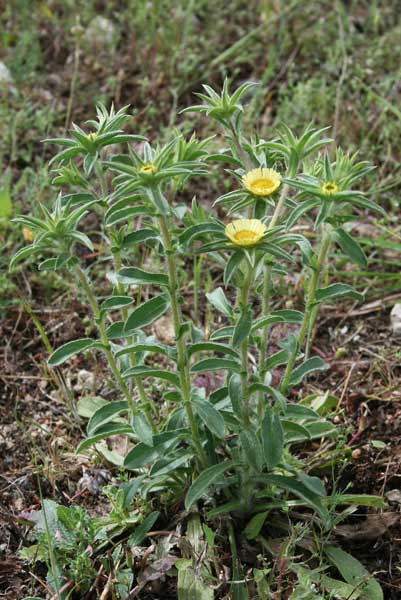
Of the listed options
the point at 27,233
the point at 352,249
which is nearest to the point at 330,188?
the point at 352,249

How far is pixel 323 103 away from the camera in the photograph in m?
3.99

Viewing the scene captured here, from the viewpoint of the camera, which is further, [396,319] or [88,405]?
[396,319]

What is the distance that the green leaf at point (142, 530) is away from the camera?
90.7 inches

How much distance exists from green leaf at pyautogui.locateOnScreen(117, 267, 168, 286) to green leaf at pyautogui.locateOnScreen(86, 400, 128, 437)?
1.58 feet

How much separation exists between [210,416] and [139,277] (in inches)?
17.5

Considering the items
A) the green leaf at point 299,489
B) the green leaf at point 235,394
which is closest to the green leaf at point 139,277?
the green leaf at point 235,394

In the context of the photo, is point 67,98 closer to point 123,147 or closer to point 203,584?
point 123,147

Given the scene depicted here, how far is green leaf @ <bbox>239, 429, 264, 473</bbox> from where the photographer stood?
214cm

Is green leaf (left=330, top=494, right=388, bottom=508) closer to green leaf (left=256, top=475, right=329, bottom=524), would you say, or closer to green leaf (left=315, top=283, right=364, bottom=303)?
green leaf (left=256, top=475, right=329, bottom=524)

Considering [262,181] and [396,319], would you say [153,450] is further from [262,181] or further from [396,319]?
[396,319]

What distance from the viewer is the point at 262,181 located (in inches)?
77.1

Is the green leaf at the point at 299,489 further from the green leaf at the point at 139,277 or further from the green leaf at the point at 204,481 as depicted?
the green leaf at the point at 139,277

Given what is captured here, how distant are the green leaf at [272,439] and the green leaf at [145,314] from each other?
44cm

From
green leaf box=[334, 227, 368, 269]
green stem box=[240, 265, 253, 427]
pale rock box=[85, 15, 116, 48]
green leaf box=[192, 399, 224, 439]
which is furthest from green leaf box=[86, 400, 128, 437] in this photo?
pale rock box=[85, 15, 116, 48]
